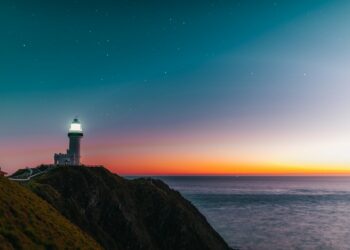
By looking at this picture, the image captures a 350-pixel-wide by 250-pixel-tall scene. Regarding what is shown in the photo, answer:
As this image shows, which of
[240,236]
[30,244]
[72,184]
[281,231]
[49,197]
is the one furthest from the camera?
[281,231]

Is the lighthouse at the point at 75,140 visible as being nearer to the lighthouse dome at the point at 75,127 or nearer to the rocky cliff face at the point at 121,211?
the lighthouse dome at the point at 75,127

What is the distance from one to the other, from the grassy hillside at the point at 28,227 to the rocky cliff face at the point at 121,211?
Result: 11701 mm

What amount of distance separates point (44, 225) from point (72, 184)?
24.0 metres

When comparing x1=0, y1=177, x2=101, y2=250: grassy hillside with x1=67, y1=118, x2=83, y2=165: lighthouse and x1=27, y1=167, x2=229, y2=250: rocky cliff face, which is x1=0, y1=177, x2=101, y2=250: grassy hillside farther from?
x1=67, y1=118, x2=83, y2=165: lighthouse

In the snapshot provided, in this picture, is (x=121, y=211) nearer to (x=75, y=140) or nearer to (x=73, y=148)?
(x=73, y=148)

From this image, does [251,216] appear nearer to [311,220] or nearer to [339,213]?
[311,220]

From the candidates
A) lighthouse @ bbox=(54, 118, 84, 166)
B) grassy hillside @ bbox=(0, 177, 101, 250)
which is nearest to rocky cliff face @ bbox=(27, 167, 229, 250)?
grassy hillside @ bbox=(0, 177, 101, 250)

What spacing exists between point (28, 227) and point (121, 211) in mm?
26869

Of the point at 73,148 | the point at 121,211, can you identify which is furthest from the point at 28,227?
the point at 73,148

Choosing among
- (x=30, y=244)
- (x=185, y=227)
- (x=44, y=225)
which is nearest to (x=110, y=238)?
(x=185, y=227)

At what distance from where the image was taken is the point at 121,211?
49.2 m

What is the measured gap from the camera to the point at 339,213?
122562 mm

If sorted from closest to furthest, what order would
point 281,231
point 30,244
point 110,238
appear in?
point 30,244
point 110,238
point 281,231

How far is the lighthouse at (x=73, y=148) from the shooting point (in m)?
68.1
